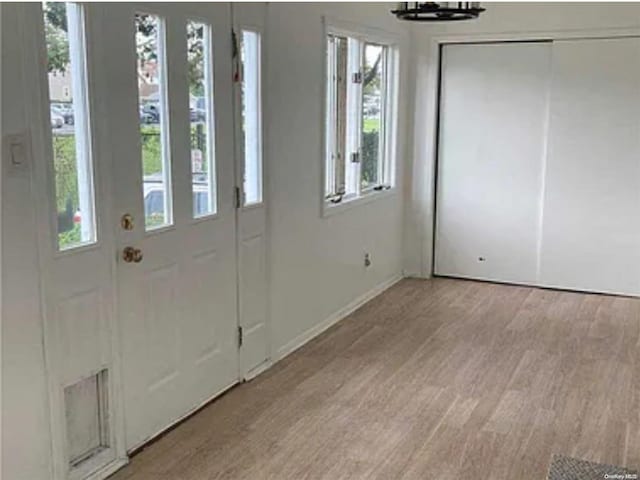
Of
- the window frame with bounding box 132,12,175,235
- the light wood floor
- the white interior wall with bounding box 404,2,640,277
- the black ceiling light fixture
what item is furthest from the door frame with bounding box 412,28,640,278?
the window frame with bounding box 132,12,175,235

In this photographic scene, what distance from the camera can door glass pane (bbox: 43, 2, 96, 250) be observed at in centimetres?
243

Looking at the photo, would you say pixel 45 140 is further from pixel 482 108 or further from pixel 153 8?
pixel 482 108

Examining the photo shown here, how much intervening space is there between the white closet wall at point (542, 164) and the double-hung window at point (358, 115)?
22.5 inches

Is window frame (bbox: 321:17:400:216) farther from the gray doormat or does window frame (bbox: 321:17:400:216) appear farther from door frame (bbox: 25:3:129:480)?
the gray doormat

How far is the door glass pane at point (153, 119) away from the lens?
2889 mm

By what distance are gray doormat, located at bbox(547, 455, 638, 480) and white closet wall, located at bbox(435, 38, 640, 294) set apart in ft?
9.57

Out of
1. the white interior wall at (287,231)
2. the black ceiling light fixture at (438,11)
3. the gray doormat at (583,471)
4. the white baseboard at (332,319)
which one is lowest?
the gray doormat at (583,471)

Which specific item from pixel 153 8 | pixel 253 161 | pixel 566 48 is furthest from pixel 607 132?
pixel 153 8

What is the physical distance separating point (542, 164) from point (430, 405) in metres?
2.77

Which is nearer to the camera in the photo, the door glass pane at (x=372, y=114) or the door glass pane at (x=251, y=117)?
the door glass pane at (x=251, y=117)

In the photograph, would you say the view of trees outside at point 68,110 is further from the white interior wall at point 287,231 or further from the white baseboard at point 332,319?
the white baseboard at point 332,319

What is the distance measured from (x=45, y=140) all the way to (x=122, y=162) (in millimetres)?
416

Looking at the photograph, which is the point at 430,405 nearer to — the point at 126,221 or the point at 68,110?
the point at 126,221

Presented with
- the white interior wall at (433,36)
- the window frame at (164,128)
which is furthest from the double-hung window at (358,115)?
the window frame at (164,128)
